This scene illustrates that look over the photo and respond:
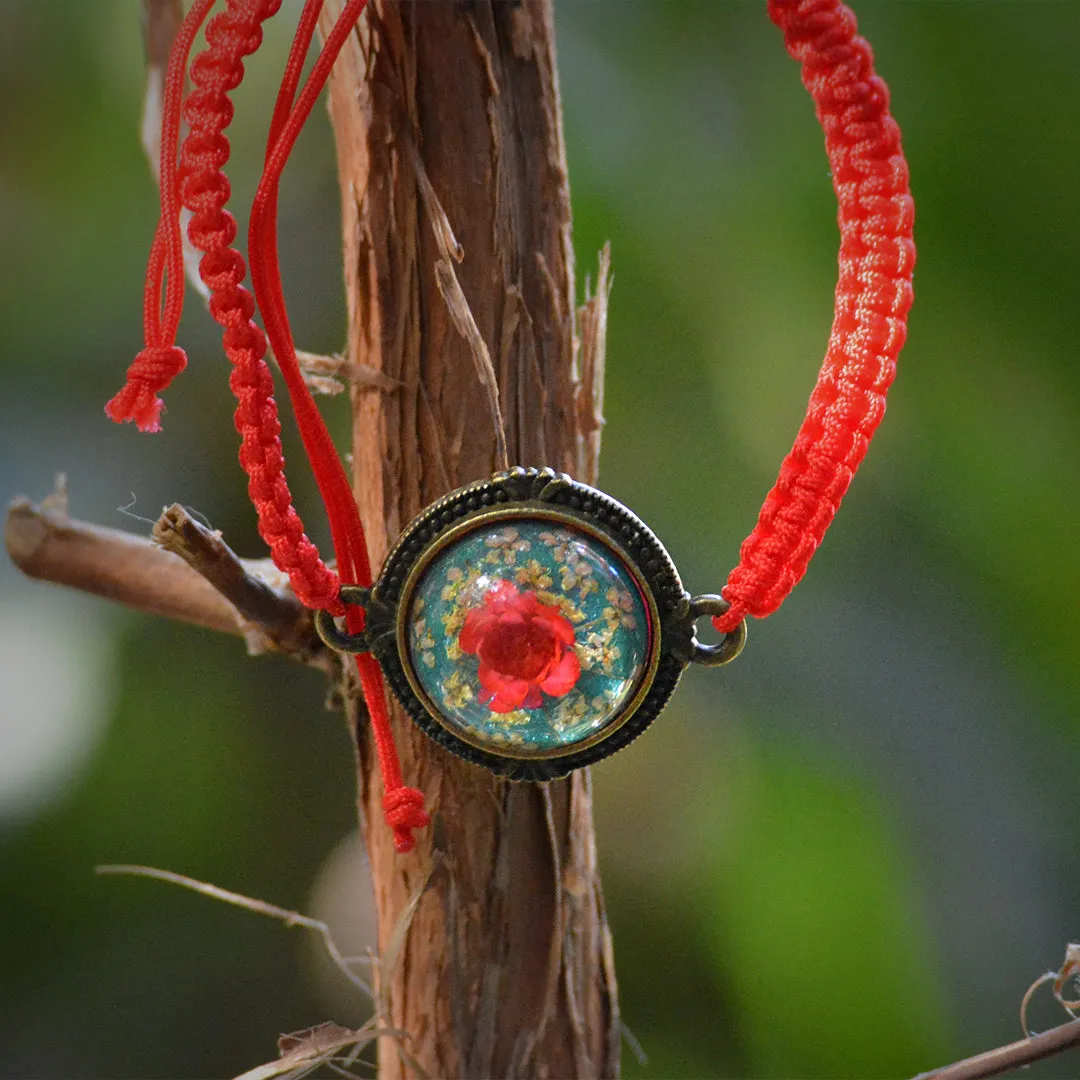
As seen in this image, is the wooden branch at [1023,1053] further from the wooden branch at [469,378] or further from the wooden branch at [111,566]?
the wooden branch at [111,566]

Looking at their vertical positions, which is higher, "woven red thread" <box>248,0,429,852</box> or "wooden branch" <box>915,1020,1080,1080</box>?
"woven red thread" <box>248,0,429,852</box>

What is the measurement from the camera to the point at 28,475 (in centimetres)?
76

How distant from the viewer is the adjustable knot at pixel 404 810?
1.73ft

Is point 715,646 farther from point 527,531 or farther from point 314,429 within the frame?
point 314,429

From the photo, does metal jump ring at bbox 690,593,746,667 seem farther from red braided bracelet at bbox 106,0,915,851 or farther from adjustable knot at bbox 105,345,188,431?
adjustable knot at bbox 105,345,188,431

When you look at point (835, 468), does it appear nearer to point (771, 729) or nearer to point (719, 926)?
point (771, 729)

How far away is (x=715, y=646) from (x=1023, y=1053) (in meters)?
0.23

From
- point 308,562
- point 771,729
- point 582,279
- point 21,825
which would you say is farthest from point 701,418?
point 21,825

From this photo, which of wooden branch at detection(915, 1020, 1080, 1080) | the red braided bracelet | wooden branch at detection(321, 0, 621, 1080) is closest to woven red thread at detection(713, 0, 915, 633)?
the red braided bracelet

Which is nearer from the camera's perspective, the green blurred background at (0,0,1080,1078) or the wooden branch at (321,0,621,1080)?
the wooden branch at (321,0,621,1080)

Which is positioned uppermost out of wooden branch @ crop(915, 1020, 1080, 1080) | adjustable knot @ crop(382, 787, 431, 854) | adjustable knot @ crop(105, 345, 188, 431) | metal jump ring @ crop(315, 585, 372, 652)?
adjustable knot @ crop(105, 345, 188, 431)

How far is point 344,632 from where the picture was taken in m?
0.53

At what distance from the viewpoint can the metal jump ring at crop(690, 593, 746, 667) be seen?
531mm

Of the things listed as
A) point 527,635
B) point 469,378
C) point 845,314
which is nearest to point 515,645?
point 527,635
